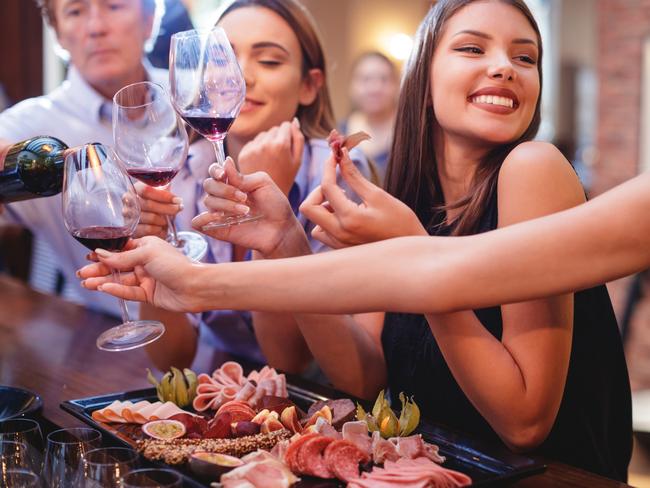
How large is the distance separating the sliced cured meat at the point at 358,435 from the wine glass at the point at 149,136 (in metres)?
0.54

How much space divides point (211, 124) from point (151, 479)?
805mm

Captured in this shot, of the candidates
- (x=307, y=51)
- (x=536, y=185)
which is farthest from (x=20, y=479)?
(x=307, y=51)

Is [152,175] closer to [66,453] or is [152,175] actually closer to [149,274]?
[149,274]

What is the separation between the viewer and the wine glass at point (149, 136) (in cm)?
173

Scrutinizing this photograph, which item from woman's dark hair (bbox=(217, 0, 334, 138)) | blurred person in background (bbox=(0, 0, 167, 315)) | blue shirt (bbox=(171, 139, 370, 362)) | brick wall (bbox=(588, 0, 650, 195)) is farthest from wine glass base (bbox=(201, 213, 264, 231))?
brick wall (bbox=(588, 0, 650, 195))

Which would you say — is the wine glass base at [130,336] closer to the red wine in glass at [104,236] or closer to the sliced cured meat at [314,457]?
the red wine in glass at [104,236]

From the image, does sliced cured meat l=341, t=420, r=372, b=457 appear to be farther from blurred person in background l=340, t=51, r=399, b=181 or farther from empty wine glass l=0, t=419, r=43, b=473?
blurred person in background l=340, t=51, r=399, b=181

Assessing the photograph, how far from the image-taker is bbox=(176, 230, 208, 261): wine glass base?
5.94ft

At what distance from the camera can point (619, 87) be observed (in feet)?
30.6

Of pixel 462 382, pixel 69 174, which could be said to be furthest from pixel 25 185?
pixel 462 382

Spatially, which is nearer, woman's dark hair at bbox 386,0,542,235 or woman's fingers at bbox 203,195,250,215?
woman's fingers at bbox 203,195,250,215

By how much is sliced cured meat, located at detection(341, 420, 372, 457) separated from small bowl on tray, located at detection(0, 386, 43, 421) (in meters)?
0.62

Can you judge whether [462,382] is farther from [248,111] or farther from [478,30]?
[248,111]

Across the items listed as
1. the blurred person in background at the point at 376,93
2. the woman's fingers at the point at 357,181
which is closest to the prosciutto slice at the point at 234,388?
the woman's fingers at the point at 357,181
